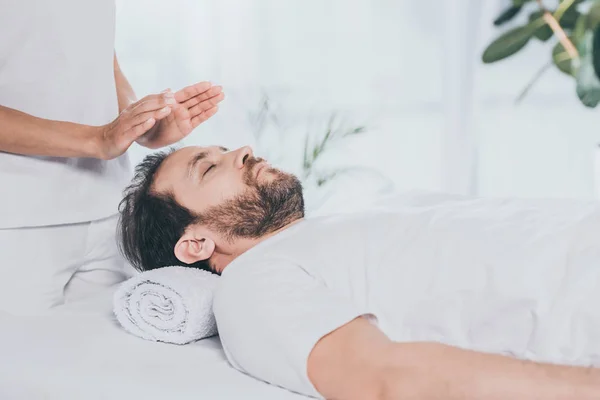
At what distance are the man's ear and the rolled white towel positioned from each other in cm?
7

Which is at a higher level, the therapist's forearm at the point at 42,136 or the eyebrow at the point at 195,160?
the therapist's forearm at the point at 42,136

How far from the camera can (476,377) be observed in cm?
105

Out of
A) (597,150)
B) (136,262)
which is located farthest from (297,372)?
(597,150)

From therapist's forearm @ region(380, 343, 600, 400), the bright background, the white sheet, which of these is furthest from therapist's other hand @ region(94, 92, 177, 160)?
the bright background

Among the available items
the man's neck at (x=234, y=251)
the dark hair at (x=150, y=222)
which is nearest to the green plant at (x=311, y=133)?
the dark hair at (x=150, y=222)

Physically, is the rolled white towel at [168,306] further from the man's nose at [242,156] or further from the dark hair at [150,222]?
the man's nose at [242,156]

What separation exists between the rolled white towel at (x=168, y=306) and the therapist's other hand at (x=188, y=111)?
17.9 inches

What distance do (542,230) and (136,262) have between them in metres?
0.93

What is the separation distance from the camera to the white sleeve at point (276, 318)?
3.80 ft

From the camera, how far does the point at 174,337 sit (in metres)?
1.46

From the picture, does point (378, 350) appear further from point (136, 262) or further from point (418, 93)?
point (418, 93)

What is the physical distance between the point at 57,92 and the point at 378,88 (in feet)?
5.57

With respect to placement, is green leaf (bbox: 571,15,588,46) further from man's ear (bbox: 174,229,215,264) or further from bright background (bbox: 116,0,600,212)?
bright background (bbox: 116,0,600,212)

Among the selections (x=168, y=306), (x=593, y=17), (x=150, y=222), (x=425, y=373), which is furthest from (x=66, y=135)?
(x=593, y=17)
